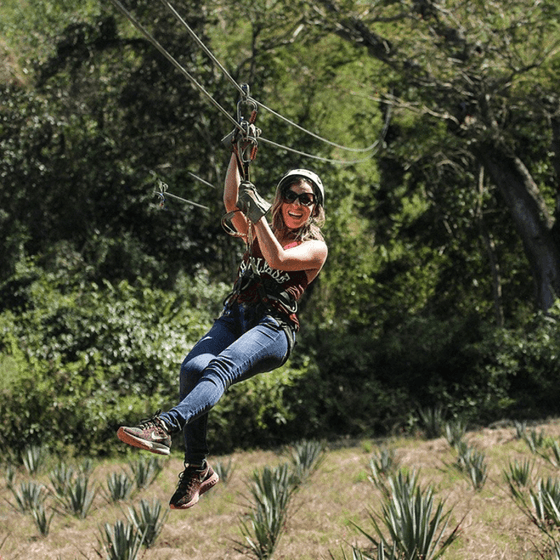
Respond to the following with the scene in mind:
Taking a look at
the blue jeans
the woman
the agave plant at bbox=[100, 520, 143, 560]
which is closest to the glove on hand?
the woman

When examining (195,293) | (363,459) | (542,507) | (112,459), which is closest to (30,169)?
(195,293)

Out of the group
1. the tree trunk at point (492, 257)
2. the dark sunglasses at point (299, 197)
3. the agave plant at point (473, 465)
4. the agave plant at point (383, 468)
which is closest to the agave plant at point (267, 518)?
the agave plant at point (383, 468)

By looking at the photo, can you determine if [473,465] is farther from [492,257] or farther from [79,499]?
[492,257]

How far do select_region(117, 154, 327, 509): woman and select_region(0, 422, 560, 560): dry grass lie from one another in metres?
2.02

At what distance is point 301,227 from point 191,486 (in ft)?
4.49

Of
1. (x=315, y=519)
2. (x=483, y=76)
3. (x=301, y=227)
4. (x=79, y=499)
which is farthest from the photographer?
(x=483, y=76)

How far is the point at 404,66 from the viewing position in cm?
1156

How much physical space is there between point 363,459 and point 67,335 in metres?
4.26

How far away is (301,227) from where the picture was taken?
3758 millimetres

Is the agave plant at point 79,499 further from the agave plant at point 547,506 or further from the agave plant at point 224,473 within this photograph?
→ the agave plant at point 547,506

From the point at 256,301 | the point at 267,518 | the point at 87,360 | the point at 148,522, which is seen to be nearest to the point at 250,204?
the point at 256,301

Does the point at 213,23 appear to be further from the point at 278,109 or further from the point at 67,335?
the point at 67,335

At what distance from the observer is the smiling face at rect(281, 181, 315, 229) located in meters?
3.67

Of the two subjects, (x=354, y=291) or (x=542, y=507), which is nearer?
(x=542, y=507)
